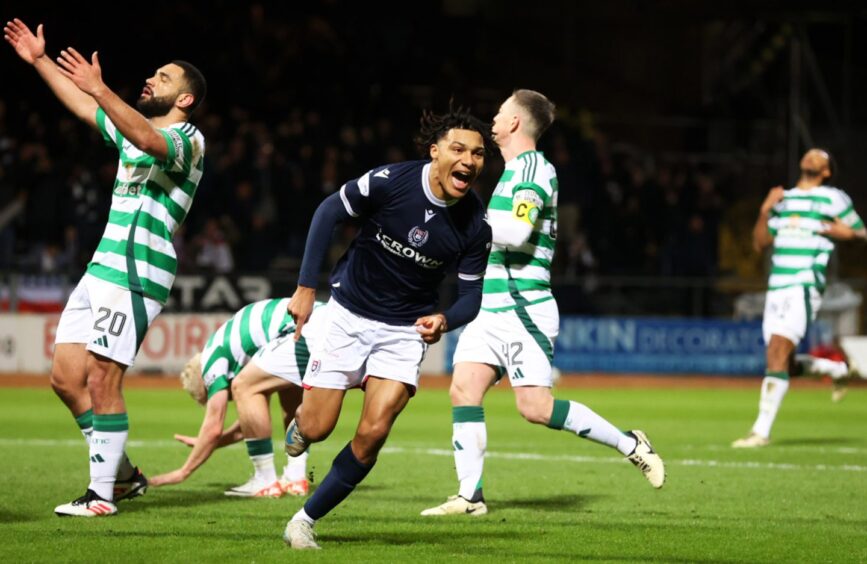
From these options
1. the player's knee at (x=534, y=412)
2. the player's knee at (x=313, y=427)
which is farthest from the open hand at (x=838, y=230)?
the player's knee at (x=313, y=427)

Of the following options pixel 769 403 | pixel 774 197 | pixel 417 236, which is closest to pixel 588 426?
pixel 417 236

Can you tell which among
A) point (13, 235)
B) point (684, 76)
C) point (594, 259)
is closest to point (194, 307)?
point (13, 235)

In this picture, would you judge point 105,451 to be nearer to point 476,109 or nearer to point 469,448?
point 469,448

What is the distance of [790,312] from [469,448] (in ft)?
17.7

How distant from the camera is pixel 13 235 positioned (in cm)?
2186

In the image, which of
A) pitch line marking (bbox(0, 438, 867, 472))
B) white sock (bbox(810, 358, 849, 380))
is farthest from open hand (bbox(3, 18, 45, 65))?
white sock (bbox(810, 358, 849, 380))

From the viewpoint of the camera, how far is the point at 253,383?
360 inches

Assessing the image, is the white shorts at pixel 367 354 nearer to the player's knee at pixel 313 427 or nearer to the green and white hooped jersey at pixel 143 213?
the player's knee at pixel 313 427

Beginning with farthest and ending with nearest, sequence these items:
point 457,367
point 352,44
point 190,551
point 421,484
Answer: point 352,44, point 421,484, point 457,367, point 190,551

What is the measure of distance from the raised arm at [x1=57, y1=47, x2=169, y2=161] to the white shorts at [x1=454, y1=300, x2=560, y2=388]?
7.71 ft

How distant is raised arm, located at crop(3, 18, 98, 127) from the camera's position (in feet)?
26.1

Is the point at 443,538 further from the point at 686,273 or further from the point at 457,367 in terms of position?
the point at 686,273

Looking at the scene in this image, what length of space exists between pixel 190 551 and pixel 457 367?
2678mm

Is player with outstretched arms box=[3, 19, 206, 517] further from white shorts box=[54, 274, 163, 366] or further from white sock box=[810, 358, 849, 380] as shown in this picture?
white sock box=[810, 358, 849, 380]
